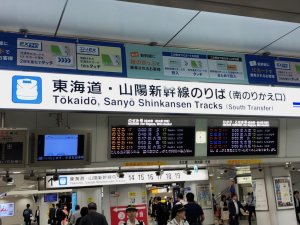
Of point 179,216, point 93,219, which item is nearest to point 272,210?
point 93,219

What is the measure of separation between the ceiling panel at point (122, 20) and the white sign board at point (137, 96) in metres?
0.67

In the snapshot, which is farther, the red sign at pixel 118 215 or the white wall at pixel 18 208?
the white wall at pixel 18 208

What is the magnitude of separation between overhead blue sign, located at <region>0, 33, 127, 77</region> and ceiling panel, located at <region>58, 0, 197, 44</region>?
0.19 meters

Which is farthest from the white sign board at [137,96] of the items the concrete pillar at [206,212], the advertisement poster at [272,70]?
the concrete pillar at [206,212]

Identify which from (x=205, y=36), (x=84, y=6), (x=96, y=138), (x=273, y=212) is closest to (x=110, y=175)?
(x=273, y=212)

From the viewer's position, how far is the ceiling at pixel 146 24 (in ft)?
15.1

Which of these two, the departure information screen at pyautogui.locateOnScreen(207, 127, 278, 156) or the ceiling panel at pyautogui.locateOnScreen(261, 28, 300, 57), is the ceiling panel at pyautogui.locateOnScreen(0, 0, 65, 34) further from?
the ceiling panel at pyautogui.locateOnScreen(261, 28, 300, 57)

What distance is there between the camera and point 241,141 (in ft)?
21.4

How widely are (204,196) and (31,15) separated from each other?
704 inches

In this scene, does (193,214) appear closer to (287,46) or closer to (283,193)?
(287,46)

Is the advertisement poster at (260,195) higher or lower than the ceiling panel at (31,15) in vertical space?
lower

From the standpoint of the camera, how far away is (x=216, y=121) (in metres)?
6.39

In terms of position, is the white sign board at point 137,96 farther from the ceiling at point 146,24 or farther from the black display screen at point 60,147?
the ceiling at point 146,24

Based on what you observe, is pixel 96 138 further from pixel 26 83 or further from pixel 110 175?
pixel 110 175
